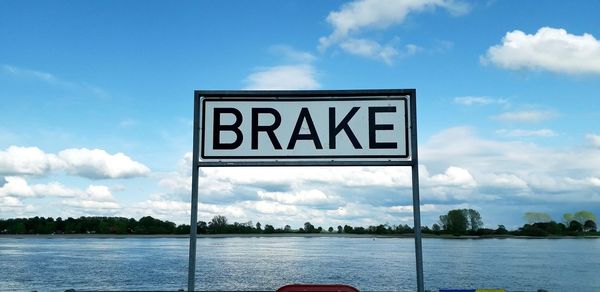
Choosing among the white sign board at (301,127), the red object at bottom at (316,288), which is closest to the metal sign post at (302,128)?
the white sign board at (301,127)

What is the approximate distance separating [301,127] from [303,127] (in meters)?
0.02

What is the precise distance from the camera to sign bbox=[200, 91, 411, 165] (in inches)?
188

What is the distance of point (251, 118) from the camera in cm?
488

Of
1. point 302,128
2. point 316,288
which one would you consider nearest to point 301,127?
Answer: point 302,128

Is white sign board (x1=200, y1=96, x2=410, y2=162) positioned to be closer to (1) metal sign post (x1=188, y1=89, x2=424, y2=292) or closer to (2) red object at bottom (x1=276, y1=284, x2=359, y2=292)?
(1) metal sign post (x1=188, y1=89, x2=424, y2=292)

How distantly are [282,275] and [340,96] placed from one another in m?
57.5

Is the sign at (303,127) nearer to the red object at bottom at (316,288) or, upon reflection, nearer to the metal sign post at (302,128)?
the metal sign post at (302,128)

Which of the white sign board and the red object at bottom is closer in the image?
the red object at bottom

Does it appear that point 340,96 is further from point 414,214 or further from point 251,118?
point 414,214

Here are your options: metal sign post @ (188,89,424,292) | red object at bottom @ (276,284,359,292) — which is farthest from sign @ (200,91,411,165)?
red object at bottom @ (276,284,359,292)

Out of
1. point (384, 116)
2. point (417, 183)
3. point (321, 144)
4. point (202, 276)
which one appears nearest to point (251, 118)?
point (321, 144)

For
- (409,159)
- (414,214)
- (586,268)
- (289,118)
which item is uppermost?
(289,118)

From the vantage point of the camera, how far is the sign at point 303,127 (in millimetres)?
4773

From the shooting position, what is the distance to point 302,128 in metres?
4.86
